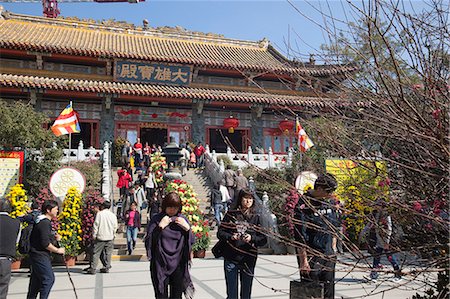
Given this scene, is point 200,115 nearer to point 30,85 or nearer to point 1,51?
point 30,85

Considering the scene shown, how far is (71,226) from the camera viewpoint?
8.22m

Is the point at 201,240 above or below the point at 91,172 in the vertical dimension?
below

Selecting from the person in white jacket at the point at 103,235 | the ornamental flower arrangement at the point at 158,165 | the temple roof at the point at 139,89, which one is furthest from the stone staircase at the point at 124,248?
the temple roof at the point at 139,89

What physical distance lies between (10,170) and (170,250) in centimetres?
928

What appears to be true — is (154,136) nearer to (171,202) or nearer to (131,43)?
(131,43)

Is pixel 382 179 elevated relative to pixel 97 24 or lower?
lower

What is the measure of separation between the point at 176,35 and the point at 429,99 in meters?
22.4

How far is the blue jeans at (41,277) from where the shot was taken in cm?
413

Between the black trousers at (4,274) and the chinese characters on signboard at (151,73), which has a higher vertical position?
the chinese characters on signboard at (151,73)

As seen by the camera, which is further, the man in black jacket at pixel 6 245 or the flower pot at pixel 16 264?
the flower pot at pixel 16 264

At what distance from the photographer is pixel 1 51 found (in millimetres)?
17094

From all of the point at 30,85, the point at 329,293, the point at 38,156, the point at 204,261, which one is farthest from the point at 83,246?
the point at 30,85

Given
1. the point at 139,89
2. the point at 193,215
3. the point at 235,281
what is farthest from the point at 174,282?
the point at 139,89

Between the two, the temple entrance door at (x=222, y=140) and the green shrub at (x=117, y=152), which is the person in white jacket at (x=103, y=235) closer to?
the green shrub at (x=117, y=152)
